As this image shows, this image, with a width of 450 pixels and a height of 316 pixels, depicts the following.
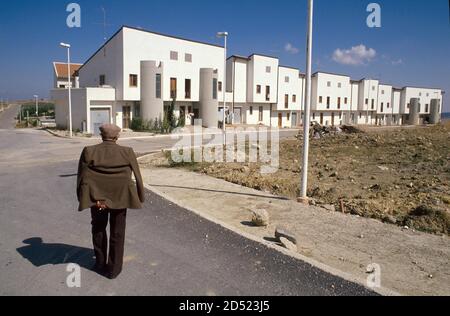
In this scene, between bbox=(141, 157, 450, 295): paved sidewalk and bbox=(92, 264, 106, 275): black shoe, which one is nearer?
bbox=(92, 264, 106, 275): black shoe

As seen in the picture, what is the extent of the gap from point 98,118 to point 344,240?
29762 mm

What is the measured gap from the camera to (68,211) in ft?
25.1

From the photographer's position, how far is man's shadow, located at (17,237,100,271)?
16.2 feet

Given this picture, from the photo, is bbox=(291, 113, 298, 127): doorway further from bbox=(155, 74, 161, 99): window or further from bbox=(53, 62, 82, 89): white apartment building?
bbox=(53, 62, 82, 89): white apartment building

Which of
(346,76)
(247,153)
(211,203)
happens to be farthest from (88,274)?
(346,76)

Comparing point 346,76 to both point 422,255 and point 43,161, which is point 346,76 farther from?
point 422,255

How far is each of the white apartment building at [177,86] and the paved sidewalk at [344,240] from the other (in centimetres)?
2591

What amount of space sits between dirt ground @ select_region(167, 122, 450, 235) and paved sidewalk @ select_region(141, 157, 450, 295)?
651 millimetres

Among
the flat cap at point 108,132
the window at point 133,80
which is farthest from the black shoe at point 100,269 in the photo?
the window at point 133,80

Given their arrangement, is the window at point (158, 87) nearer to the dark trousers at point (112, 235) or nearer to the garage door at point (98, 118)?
the garage door at point (98, 118)

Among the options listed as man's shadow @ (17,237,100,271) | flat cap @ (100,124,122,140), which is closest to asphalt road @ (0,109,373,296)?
man's shadow @ (17,237,100,271)

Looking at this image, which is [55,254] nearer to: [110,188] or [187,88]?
[110,188]

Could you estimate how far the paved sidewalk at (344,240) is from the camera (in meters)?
4.98
